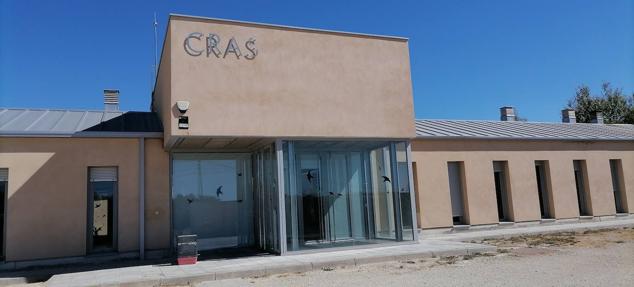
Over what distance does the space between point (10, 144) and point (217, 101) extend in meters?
5.19

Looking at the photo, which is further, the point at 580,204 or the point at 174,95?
the point at 580,204

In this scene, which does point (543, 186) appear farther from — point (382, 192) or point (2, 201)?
point (2, 201)

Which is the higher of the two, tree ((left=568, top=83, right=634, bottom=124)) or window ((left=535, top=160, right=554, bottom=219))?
tree ((left=568, top=83, right=634, bottom=124))

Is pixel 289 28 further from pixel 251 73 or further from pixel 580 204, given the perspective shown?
pixel 580 204

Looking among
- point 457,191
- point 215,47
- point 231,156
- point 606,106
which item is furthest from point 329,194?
point 606,106

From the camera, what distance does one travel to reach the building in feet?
34.8

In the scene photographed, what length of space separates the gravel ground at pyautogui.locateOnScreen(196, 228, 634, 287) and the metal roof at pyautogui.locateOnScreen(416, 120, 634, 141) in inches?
226

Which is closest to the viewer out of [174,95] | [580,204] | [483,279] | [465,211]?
[483,279]

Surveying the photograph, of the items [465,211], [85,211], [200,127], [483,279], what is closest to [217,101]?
[200,127]

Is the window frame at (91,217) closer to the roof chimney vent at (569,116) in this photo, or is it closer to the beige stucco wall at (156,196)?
the beige stucco wall at (156,196)

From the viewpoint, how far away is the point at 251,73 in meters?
10.8

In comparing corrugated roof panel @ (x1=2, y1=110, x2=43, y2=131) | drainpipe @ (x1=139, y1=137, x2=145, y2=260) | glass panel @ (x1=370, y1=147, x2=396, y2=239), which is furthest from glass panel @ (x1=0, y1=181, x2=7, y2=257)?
glass panel @ (x1=370, y1=147, x2=396, y2=239)

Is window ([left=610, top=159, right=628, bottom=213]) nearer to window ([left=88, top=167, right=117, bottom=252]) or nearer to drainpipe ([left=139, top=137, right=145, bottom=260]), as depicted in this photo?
drainpipe ([left=139, top=137, right=145, bottom=260])

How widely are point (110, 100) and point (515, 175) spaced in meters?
13.8
